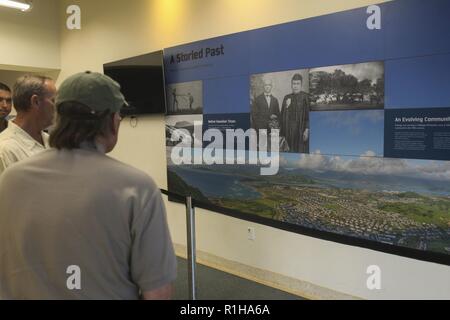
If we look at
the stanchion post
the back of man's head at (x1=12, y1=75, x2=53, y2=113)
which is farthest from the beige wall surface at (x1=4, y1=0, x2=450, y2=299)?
the back of man's head at (x1=12, y1=75, x2=53, y2=113)

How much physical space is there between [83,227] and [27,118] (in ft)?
4.52

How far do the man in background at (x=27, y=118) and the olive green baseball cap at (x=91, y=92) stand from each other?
110cm

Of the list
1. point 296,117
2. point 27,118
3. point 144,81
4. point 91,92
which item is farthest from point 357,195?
point 144,81

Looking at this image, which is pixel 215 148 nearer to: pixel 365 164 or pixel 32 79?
pixel 365 164

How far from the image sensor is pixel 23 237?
0.96 metres

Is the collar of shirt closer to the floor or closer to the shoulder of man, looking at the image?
the shoulder of man

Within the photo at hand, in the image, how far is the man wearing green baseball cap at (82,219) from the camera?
93 centimetres

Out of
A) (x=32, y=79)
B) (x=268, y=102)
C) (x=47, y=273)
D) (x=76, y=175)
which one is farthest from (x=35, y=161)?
(x=268, y=102)

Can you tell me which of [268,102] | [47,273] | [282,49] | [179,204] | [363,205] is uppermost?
[282,49]

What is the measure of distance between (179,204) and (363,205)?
2.25 m

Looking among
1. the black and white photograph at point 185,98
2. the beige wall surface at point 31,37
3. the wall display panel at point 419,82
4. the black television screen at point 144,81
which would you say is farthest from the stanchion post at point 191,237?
the beige wall surface at point 31,37

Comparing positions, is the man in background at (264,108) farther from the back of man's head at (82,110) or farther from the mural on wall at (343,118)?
the back of man's head at (82,110)

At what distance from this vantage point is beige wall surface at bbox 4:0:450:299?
2.92 m

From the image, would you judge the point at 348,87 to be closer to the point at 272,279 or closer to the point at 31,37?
the point at 272,279
